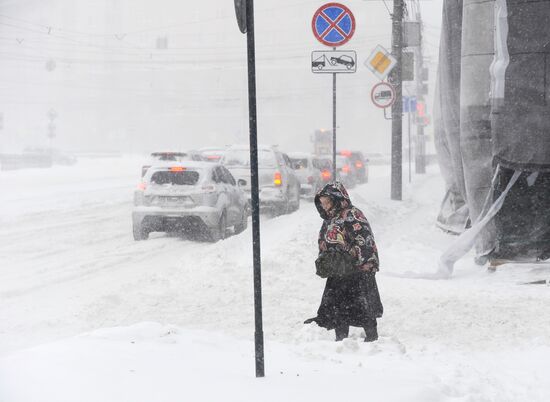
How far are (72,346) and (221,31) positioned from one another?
98943mm

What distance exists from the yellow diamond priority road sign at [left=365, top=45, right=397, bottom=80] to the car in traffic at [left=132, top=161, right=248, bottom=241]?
4937mm

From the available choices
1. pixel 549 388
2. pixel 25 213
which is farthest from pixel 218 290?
pixel 25 213

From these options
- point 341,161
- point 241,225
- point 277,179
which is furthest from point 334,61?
point 341,161

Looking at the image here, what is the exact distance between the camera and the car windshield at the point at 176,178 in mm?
14234

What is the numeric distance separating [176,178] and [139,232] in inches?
47.7

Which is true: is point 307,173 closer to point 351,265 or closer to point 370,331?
point 370,331

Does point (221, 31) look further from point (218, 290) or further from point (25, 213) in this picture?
point (218, 290)

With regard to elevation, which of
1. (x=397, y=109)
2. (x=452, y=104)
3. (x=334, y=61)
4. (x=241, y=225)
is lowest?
(x=241, y=225)

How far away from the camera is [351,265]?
254 inches

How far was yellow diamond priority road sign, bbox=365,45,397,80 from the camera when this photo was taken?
17234 mm


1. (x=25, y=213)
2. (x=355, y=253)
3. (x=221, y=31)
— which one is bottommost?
(x=25, y=213)

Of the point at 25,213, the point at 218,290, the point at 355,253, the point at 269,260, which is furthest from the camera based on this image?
the point at 25,213

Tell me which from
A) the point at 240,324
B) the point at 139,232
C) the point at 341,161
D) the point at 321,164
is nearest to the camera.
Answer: the point at 240,324

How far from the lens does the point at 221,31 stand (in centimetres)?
10156
